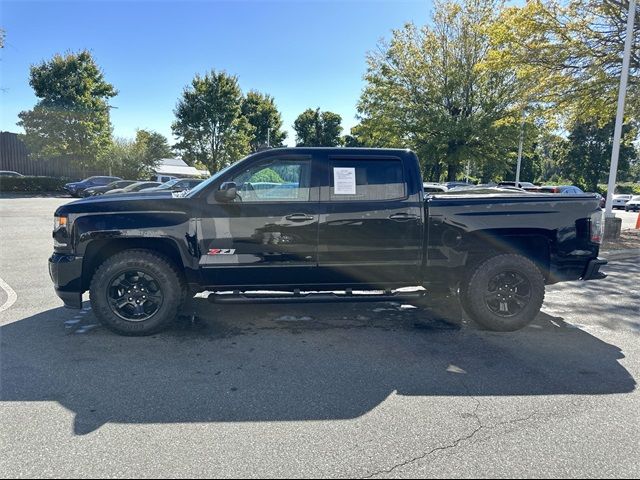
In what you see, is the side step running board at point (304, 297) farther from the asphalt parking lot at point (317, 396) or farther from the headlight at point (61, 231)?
the headlight at point (61, 231)

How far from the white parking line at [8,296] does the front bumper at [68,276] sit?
59.6 inches

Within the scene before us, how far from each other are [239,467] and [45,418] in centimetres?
149

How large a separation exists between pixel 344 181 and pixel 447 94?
17.6 meters

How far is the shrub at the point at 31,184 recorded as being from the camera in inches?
1125

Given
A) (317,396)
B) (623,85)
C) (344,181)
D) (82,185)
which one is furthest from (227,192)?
(82,185)

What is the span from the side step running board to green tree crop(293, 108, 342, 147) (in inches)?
2160

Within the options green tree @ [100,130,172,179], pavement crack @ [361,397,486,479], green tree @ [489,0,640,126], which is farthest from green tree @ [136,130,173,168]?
pavement crack @ [361,397,486,479]

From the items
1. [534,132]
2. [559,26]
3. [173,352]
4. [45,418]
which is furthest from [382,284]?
[534,132]

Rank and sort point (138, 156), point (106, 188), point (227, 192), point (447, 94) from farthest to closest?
1. point (138, 156)
2. point (106, 188)
3. point (447, 94)
4. point (227, 192)

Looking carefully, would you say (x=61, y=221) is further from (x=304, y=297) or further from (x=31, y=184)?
(x=31, y=184)

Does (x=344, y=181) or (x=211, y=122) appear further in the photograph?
(x=211, y=122)

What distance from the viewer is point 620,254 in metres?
9.51

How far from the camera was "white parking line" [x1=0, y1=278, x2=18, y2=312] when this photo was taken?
17.0 feet

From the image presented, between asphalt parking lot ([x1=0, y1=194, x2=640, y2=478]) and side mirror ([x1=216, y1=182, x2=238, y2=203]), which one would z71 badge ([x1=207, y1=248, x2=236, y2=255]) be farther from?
asphalt parking lot ([x1=0, y1=194, x2=640, y2=478])
